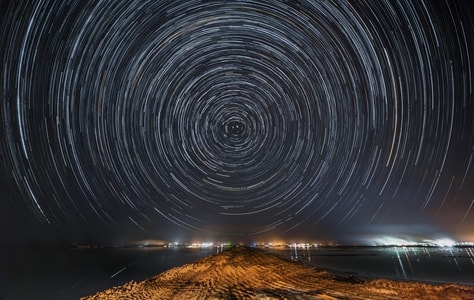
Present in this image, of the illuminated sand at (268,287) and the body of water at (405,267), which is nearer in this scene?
the illuminated sand at (268,287)

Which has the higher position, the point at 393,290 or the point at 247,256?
the point at 247,256

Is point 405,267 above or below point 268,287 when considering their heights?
above

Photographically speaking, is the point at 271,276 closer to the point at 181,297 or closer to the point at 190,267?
the point at 181,297

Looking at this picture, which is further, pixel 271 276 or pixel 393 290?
pixel 271 276

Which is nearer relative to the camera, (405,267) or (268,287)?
(268,287)

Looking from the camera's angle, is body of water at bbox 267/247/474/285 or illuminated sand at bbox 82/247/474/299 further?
body of water at bbox 267/247/474/285

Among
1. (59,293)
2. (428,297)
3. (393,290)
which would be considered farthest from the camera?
→ (59,293)

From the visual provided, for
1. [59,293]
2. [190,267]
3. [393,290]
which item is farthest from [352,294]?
[59,293]

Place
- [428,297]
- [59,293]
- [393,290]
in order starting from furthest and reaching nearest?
1. [59,293]
2. [393,290]
3. [428,297]
